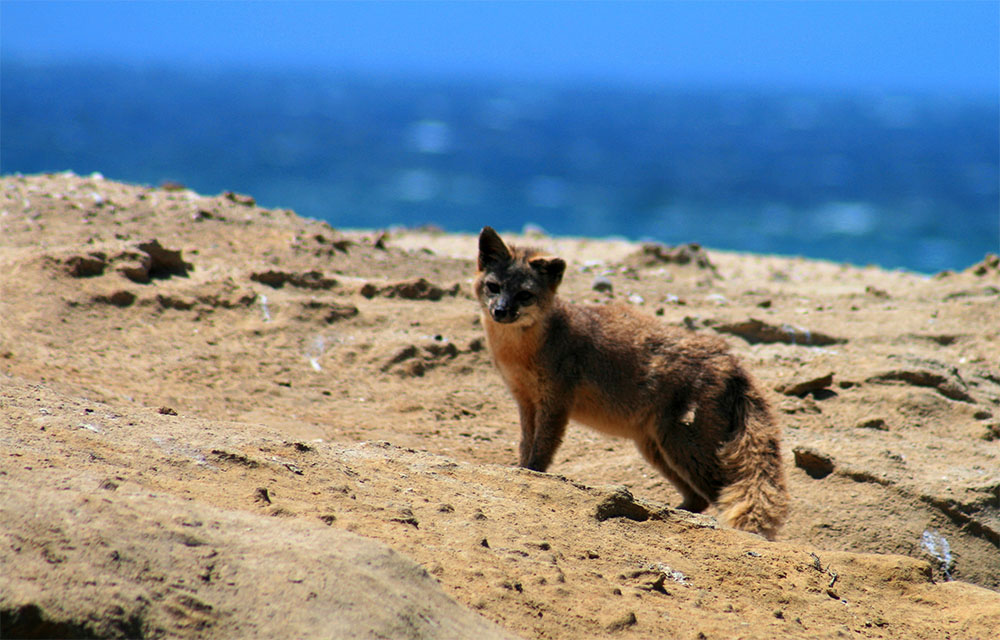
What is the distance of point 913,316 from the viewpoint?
9852 mm

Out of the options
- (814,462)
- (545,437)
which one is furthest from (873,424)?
(545,437)

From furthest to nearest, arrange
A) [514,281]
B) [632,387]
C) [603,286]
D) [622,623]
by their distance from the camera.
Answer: [603,286], [514,281], [632,387], [622,623]

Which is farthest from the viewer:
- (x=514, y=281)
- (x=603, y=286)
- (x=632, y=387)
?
(x=603, y=286)

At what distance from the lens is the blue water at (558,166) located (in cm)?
4600

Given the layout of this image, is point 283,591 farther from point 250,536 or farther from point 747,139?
point 747,139

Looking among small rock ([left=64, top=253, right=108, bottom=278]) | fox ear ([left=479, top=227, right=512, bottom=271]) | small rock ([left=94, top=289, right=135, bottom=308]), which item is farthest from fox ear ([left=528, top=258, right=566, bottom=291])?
small rock ([left=64, top=253, right=108, bottom=278])

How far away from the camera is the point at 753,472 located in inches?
239

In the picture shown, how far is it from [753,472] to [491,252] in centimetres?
255

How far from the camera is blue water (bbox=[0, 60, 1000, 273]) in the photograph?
1811 inches

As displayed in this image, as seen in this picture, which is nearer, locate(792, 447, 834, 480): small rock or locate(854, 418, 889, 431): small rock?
locate(792, 447, 834, 480): small rock

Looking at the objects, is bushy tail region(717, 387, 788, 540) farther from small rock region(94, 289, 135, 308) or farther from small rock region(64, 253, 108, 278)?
small rock region(64, 253, 108, 278)

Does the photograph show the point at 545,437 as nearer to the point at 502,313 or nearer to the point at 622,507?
the point at 502,313

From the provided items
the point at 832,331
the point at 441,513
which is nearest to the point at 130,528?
the point at 441,513

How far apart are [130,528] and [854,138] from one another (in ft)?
352
